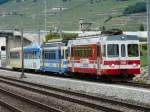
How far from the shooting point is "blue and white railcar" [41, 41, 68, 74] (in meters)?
46.2

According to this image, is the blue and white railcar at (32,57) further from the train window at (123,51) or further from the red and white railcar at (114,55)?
the train window at (123,51)

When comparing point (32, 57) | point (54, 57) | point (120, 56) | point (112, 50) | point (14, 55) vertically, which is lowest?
point (120, 56)

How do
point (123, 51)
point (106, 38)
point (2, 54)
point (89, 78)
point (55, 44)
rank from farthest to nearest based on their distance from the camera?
point (2, 54), point (55, 44), point (89, 78), point (123, 51), point (106, 38)

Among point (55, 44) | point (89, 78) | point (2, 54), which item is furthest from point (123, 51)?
point (2, 54)

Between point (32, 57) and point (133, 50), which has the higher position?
point (133, 50)

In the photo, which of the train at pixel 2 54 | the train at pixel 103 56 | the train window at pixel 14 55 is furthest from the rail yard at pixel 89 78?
the train at pixel 2 54

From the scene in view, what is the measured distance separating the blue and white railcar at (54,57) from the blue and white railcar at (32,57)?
78.8 inches

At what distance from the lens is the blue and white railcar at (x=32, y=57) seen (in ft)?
186

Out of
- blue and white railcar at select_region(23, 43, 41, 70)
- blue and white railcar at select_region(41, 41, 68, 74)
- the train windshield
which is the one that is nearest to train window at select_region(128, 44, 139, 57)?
the train windshield

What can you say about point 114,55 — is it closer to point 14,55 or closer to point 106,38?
point 106,38

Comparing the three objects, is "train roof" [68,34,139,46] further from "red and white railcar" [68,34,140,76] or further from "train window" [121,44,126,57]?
"train window" [121,44,126,57]

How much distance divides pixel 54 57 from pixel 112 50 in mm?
13954

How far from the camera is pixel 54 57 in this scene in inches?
1939

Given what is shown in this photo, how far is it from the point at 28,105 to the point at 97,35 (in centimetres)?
1427
